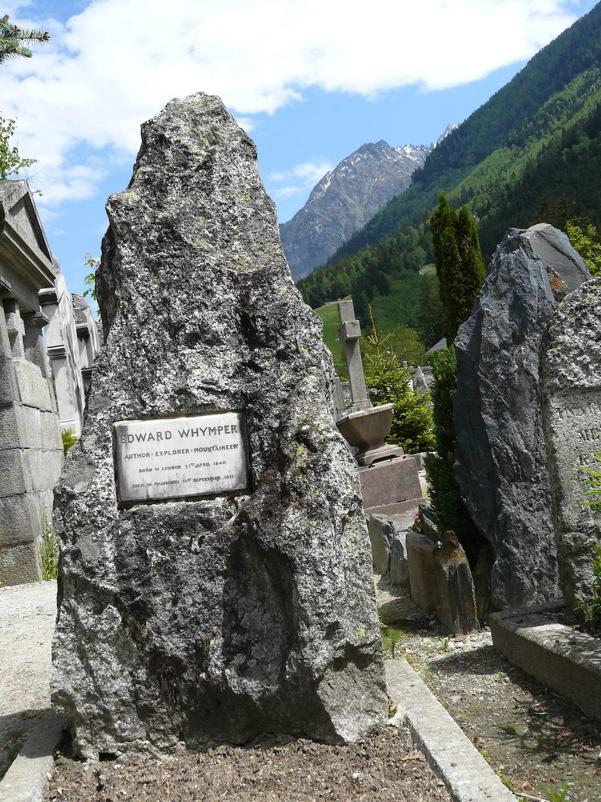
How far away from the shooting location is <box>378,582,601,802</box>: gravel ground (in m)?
3.38

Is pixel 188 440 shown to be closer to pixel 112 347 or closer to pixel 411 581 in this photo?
pixel 112 347

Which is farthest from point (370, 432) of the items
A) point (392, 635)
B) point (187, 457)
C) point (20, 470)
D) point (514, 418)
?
point (187, 457)

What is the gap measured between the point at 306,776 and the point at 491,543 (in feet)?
9.70

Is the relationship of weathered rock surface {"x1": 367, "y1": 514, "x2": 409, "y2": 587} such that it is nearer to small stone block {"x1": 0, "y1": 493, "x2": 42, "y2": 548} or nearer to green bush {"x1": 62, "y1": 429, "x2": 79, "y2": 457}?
small stone block {"x1": 0, "y1": 493, "x2": 42, "y2": 548}

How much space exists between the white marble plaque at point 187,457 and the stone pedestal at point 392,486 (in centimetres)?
784

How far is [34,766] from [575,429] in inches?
130

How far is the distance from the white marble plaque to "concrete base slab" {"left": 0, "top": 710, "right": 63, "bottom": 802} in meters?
1.14

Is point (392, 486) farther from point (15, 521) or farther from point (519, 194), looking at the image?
point (519, 194)

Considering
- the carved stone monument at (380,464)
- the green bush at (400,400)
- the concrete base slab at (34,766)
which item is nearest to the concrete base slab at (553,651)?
the concrete base slab at (34,766)

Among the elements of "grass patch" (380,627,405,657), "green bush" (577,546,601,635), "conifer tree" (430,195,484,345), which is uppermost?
"conifer tree" (430,195,484,345)

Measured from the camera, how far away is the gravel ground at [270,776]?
9.83 feet

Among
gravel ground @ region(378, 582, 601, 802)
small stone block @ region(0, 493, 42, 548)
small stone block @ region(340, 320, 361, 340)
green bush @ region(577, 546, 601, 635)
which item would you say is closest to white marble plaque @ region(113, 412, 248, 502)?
gravel ground @ region(378, 582, 601, 802)

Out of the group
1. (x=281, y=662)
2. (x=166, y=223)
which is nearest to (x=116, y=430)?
(x=166, y=223)

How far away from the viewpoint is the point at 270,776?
3.16 meters
